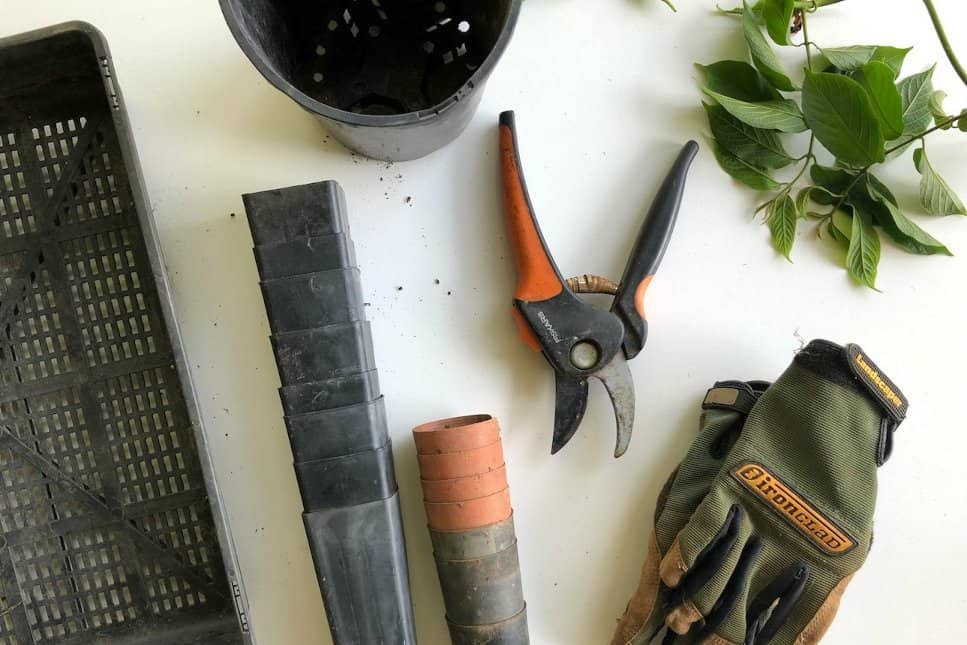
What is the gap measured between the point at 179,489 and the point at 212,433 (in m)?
0.07

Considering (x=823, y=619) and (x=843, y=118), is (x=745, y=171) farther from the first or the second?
(x=823, y=619)

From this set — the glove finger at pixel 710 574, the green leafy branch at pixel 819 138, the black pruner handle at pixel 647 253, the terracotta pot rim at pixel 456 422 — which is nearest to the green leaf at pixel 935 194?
the green leafy branch at pixel 819 138

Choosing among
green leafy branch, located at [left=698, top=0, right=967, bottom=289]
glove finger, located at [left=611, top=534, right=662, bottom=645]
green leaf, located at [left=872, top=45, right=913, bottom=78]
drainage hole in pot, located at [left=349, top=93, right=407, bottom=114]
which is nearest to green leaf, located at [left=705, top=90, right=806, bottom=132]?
green leafy branch, located at [left=698, top=0, right=967, bottom=289]

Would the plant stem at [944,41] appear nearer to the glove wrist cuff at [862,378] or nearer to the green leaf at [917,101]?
the green leaf at [917,101]

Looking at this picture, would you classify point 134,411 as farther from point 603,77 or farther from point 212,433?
point 603,77

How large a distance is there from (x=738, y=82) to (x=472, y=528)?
0.56m

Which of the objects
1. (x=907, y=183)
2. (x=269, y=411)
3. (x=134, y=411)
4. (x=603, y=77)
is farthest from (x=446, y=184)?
(x=907, y=183)

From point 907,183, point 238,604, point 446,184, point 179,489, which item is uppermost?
point 446,184

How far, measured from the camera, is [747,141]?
77 cm

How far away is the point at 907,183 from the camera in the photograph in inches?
31.7

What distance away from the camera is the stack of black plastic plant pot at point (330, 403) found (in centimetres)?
69

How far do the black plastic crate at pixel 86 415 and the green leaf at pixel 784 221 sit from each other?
69 centimetres

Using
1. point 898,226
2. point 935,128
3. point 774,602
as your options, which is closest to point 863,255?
point 898,226

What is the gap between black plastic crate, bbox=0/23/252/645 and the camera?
0.77 meters
